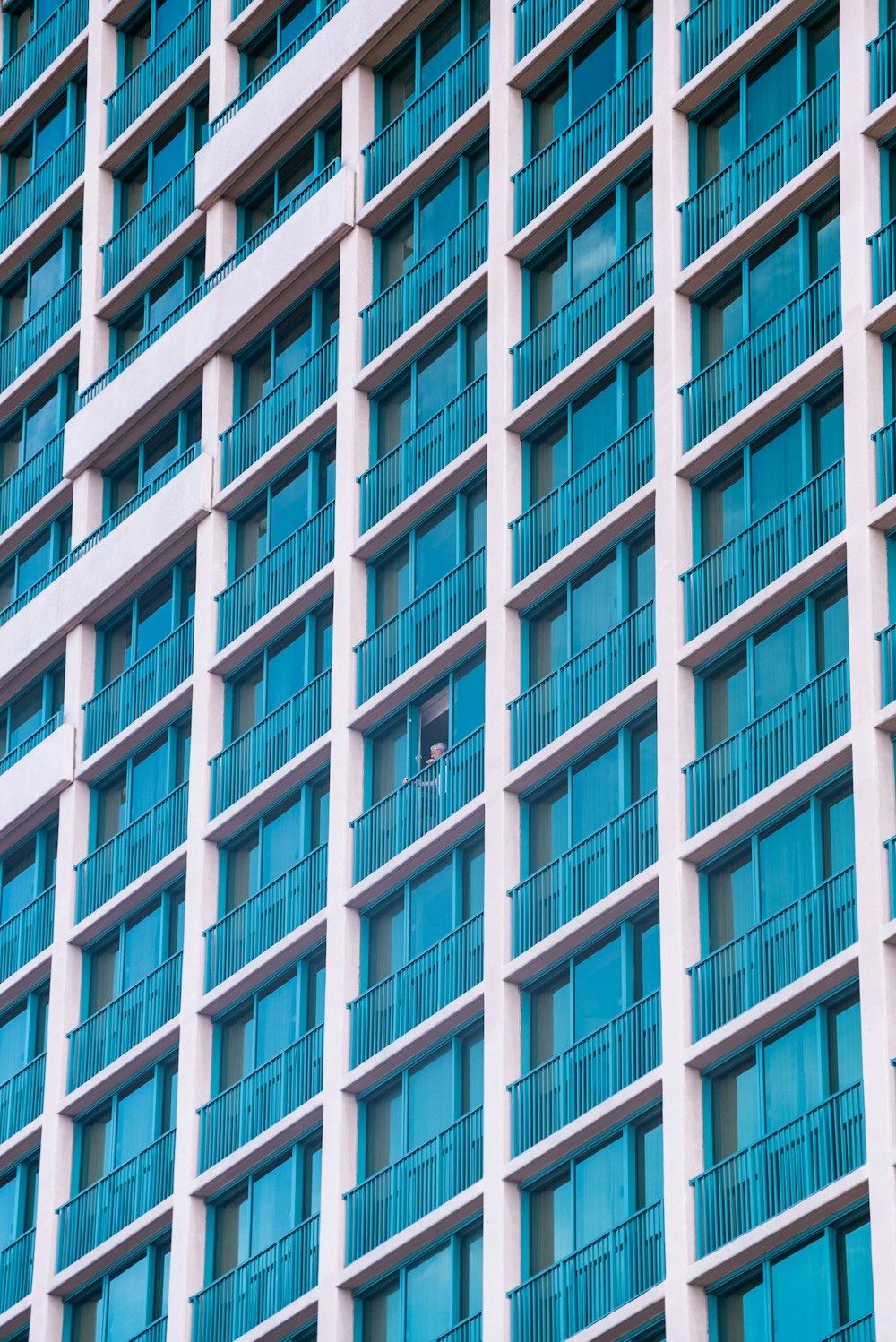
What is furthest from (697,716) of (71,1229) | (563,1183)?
(71,1229)

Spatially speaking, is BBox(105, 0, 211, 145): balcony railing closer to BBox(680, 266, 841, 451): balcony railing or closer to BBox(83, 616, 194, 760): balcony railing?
BBox(83, 616, 194, 760): balcony railing

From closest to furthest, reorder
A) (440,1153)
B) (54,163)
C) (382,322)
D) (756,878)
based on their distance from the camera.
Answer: (756,878)
(440,1153)
(382,322)
(54,163)

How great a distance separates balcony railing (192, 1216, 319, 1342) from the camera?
188 feet

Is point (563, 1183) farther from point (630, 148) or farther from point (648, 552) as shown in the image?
point (630, 148)

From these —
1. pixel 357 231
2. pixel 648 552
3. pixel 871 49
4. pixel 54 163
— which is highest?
pixel 54 163

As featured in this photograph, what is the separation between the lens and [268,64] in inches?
2707

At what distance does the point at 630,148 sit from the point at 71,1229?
69.3ft

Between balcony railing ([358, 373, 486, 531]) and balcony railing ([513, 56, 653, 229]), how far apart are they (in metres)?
3.19

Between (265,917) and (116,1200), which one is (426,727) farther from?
(116,1200)

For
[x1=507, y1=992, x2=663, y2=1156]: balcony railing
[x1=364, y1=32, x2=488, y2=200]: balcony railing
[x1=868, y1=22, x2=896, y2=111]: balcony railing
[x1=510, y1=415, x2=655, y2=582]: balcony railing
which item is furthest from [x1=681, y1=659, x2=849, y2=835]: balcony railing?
[x1=364, y1=32, x2=488, y2=200]: balcony railing

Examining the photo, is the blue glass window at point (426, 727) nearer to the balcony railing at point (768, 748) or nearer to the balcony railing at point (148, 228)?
the balcony railing at point (768, 748)

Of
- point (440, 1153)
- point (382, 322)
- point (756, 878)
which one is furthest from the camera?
point (382, 322)

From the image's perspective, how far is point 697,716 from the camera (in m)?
54.1

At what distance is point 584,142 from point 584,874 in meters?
12.8
